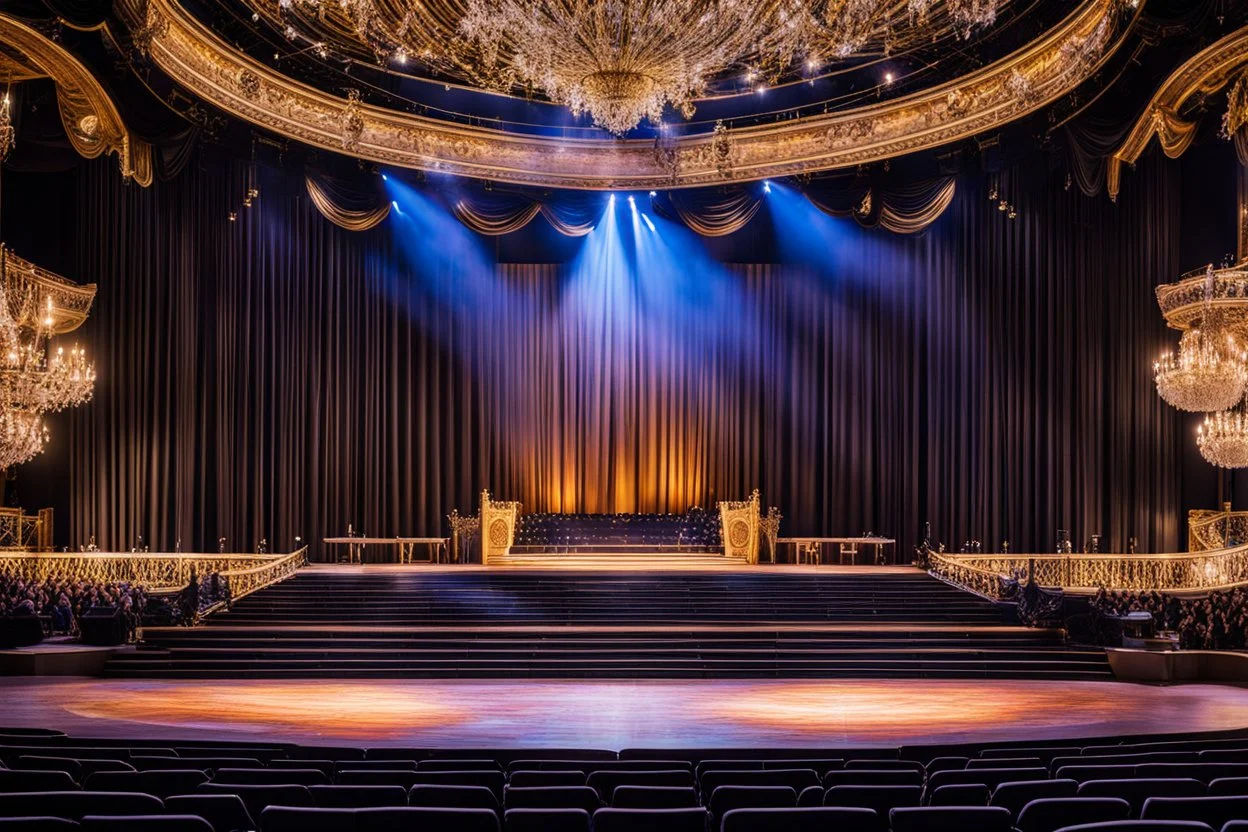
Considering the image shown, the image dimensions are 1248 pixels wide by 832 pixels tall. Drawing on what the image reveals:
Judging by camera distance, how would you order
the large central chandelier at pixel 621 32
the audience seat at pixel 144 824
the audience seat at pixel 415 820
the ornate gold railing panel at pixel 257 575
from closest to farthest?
the audience seat at pixel 144 824 < the audience seat at pixel 415 820 < the large central chandelier at pixel 621 32 < the ornate gold railing panel at pixel 257 575

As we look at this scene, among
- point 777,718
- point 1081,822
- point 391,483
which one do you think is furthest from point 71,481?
point 1081,822

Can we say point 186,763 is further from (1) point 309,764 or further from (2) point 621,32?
(2) point 621,32

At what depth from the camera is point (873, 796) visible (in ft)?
13.5

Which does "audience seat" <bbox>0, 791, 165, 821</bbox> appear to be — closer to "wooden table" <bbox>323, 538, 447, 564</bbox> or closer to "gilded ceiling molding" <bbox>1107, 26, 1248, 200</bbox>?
"gilded ceiling molding" <bbox>1107, 26, 1248, 200</bbox>

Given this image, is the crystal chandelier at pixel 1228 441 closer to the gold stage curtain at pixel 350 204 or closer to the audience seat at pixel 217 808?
the gold stage curtain at pixel 350 204

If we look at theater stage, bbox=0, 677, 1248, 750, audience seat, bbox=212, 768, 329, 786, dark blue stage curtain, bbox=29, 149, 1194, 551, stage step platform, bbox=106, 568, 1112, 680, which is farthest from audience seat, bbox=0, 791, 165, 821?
dark blue stage curtain, bbox=29, 149, 1194, 551

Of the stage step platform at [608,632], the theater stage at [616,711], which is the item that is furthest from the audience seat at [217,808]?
the stage step platform at [608,632]

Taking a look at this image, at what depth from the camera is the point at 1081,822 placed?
12.0 ft

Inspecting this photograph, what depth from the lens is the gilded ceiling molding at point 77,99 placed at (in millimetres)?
11055

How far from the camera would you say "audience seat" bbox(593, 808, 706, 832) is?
134 inches

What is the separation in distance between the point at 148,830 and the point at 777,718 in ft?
24.0

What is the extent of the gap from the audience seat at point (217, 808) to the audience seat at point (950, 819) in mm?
2101

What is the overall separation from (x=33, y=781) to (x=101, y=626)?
10.1 meters

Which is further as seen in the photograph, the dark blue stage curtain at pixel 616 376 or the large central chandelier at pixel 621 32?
the dark blue stage curtain at pixel 616 376
